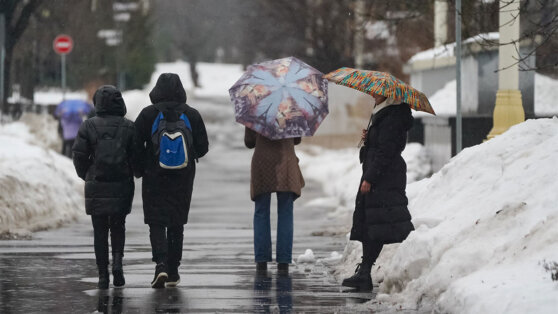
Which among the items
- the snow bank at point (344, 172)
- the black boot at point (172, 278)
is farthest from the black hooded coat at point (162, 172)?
the snow bank at point (344, 172)

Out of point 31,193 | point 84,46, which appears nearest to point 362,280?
point 31,193

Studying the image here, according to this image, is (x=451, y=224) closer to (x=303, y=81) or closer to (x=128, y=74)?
(x=303, y=81)

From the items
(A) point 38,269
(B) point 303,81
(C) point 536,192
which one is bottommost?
(A) point 38,269

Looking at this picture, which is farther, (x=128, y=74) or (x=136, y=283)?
(x=128, y=74)

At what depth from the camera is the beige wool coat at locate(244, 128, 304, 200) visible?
38.6 ft

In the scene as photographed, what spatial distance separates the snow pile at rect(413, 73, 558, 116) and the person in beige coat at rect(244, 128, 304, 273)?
8.69 meters

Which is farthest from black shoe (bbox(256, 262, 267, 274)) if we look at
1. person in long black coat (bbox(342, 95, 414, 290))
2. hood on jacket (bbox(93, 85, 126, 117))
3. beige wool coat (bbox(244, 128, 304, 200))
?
hood on jacket (bbox(93, 85, 126, 117))

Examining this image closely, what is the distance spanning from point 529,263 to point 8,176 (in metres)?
9.92

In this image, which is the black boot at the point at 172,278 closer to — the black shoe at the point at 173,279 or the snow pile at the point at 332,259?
the black shoe at the point at 173,279

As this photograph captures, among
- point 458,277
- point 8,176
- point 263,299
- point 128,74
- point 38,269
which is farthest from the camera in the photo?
point 128,74

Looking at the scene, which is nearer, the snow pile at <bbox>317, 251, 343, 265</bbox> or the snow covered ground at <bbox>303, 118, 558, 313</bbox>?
the snow covered ground at <bbox>303, 118, 558, 313</bbox>

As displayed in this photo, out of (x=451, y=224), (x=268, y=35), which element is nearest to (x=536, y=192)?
(x=451, y=224)

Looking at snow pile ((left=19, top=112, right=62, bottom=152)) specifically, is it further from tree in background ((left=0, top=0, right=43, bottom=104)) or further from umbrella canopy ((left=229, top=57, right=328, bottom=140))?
umbrella canopy ((left=229, top=57, right=328, bottom=140))

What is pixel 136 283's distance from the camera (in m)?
10.7
